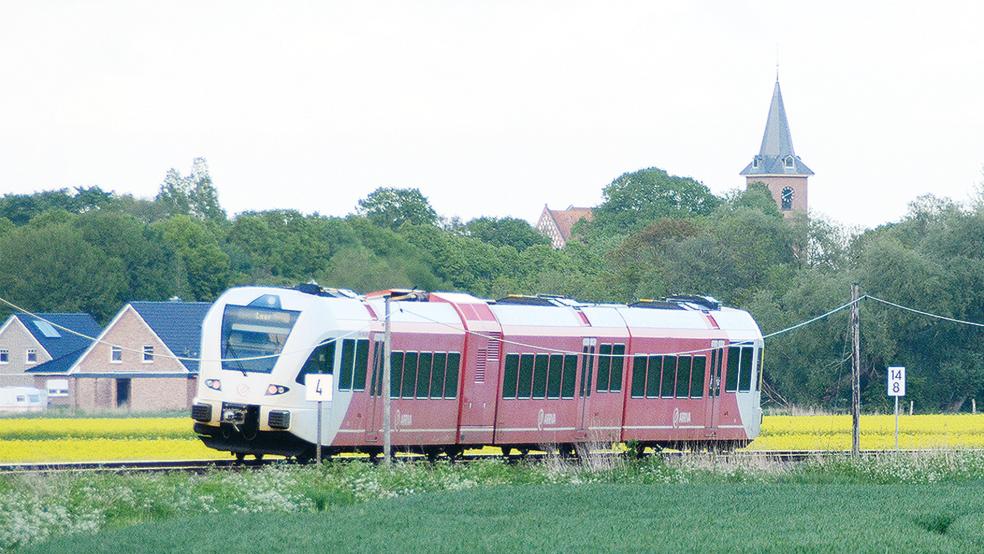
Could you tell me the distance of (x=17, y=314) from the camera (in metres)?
76.8

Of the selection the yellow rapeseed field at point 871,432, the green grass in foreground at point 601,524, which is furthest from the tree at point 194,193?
the green grass in foreground at point 601,524

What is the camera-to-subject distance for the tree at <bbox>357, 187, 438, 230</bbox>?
110 meters

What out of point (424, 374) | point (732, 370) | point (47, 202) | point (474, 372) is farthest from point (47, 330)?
point (424, 374)

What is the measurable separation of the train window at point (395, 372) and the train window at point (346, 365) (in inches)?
40.8

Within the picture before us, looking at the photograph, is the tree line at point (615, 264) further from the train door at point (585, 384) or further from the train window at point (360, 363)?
the train window at point (360, 363)

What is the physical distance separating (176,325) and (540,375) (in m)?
40.0

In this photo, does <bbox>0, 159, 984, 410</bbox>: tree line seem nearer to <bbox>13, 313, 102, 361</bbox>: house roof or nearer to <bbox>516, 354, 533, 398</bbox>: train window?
<bbox>13, 313, 102, 361</bbox>: house roof

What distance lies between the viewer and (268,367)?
28906 millimetres

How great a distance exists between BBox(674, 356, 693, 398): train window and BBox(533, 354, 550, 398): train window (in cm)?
367


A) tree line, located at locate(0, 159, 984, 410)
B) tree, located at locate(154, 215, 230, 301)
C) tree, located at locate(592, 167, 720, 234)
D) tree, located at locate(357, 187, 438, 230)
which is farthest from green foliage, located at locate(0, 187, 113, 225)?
tree, located at locate(592, 167, 720, 234)

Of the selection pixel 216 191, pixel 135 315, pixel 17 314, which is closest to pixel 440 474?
pixel 135 315

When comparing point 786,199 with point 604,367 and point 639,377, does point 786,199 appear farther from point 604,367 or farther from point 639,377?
point 604,367

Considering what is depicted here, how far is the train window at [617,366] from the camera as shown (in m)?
34.1

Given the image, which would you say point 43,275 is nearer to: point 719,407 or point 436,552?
point 719,407
